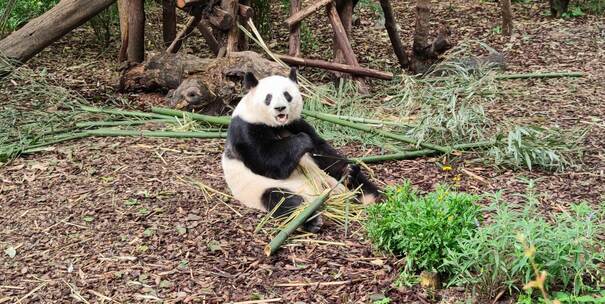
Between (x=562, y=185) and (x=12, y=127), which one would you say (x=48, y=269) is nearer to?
(x=12, y=127)

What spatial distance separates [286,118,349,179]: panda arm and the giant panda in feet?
0.18

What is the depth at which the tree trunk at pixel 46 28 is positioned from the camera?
656 centimetres

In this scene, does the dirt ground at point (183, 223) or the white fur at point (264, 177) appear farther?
the white fur at point (264, 177)

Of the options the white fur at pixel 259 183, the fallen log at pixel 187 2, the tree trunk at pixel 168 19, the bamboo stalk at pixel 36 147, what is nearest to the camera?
the white fur at pixel 259 183

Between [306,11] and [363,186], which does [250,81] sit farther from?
[306,11]

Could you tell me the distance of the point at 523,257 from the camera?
290cm

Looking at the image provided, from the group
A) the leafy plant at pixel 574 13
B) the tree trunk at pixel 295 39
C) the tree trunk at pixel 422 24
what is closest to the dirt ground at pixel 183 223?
the tree trunk at pixel 422 24

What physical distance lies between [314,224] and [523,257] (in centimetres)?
140

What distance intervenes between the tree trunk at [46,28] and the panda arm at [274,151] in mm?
3285

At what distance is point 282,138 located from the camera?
429 cm

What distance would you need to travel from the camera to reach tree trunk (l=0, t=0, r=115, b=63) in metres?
6.56

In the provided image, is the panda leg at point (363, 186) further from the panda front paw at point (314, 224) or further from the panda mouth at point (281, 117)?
the panda mouth at point (281, 117)

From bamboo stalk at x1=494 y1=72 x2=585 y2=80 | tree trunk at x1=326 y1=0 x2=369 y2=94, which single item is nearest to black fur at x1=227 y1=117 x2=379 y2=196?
tree trunk at x1=326 y1=0 x2=369 y2=94

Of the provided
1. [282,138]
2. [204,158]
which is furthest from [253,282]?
[204,158]
